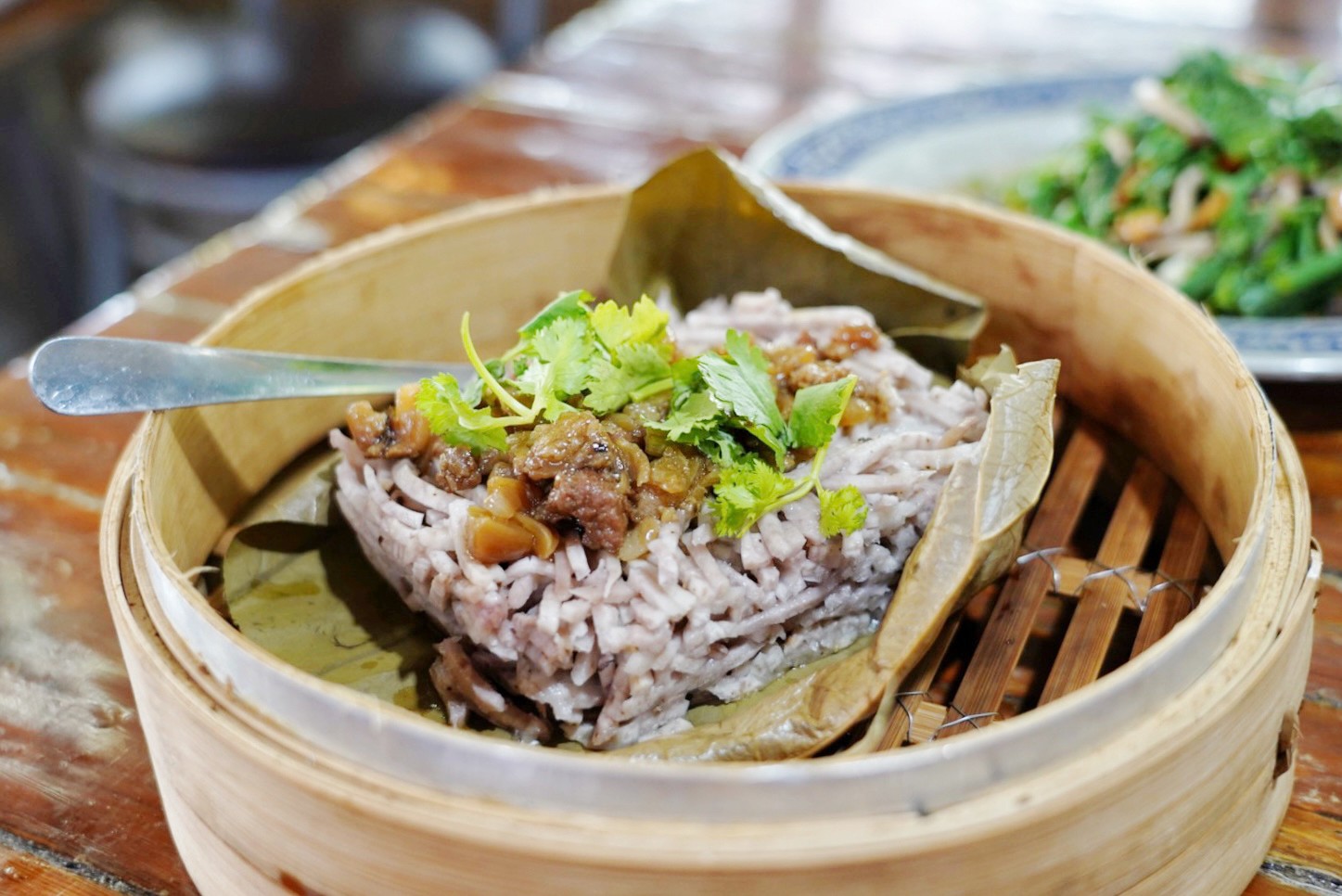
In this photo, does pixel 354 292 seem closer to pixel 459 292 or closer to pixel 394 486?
pixel 459 292

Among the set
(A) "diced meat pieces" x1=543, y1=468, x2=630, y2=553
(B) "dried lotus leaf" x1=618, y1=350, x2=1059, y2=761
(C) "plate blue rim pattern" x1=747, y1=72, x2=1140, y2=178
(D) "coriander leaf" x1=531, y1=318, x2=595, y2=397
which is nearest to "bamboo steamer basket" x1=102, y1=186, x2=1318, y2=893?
(B) "dried lotus leaf" x1=618, y1=350, x2=1059, y2=761

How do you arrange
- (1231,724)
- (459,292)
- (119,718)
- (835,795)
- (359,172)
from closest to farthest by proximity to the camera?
(835,795) < (1231,724) < (119,718) < (459,292) < (359,172)

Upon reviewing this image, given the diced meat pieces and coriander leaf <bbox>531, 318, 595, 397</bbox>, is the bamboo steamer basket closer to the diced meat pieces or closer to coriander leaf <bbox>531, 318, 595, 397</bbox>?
the diced meat pieces

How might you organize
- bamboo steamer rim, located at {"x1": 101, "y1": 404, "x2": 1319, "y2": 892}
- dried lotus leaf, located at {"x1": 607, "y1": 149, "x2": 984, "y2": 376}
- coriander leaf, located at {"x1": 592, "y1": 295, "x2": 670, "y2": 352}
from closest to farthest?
bamboo steamer rim, located at {"x1": 101, "y1": 404, "x2": 1319, "y2": 892}
coriander leaf, located at {"x1": 592, "y1": 295, "x2": 670, "y2": 352}
dried lotus leaf, located at {"x1": 607, "y1": 149, "x2": 984, "y2": 376}

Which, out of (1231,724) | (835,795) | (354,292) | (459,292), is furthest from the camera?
(459,292)

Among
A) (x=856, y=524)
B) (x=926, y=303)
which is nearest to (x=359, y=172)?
(x=926, y=303)

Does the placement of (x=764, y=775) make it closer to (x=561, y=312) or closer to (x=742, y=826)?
(x=742, y=826)

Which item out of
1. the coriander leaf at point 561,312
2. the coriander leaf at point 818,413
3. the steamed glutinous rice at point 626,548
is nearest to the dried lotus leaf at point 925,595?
the steamed glutinous rice at point 626,548
